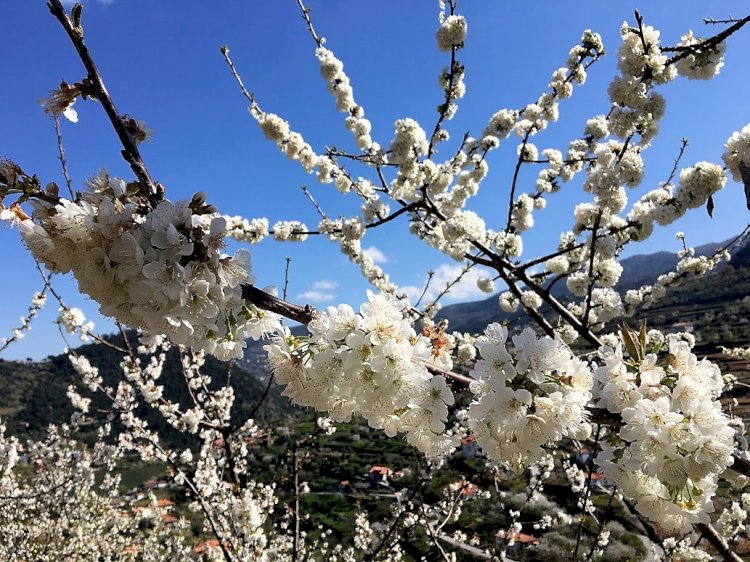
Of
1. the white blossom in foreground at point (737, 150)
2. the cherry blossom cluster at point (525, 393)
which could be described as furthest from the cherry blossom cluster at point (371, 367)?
the white blossom in foreground at point (737, 150)

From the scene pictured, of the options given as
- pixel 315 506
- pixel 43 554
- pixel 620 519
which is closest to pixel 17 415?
pixel 315 506

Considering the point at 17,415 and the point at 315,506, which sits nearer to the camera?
the point at 315,506

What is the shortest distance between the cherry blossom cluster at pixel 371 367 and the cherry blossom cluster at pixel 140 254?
329 millimetres

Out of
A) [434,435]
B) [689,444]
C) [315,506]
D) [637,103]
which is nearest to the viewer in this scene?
[689,444]

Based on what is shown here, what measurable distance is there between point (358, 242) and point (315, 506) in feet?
84.6

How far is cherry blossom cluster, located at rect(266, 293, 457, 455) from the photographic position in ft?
4.73

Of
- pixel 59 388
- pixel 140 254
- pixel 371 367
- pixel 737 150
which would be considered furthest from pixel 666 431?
pixel 59 388

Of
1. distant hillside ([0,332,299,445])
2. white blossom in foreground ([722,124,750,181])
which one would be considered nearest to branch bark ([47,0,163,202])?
white blossom in foreground ([722,124,750,181])

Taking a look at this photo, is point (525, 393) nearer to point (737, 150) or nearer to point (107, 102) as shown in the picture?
point (107, 102)

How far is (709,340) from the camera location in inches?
1553

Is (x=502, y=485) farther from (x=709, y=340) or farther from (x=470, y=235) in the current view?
(x=709, y=340)

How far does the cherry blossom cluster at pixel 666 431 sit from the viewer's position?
1.38m

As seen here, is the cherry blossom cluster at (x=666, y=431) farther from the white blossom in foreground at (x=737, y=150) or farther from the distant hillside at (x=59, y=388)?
the distant hillside at (x=59, y=388)

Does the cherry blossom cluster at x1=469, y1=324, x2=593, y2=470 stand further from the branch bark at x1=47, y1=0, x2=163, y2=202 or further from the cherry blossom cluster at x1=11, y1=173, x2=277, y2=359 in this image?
the branch bark at x1=47, y1=0, x2=163, y2=202
